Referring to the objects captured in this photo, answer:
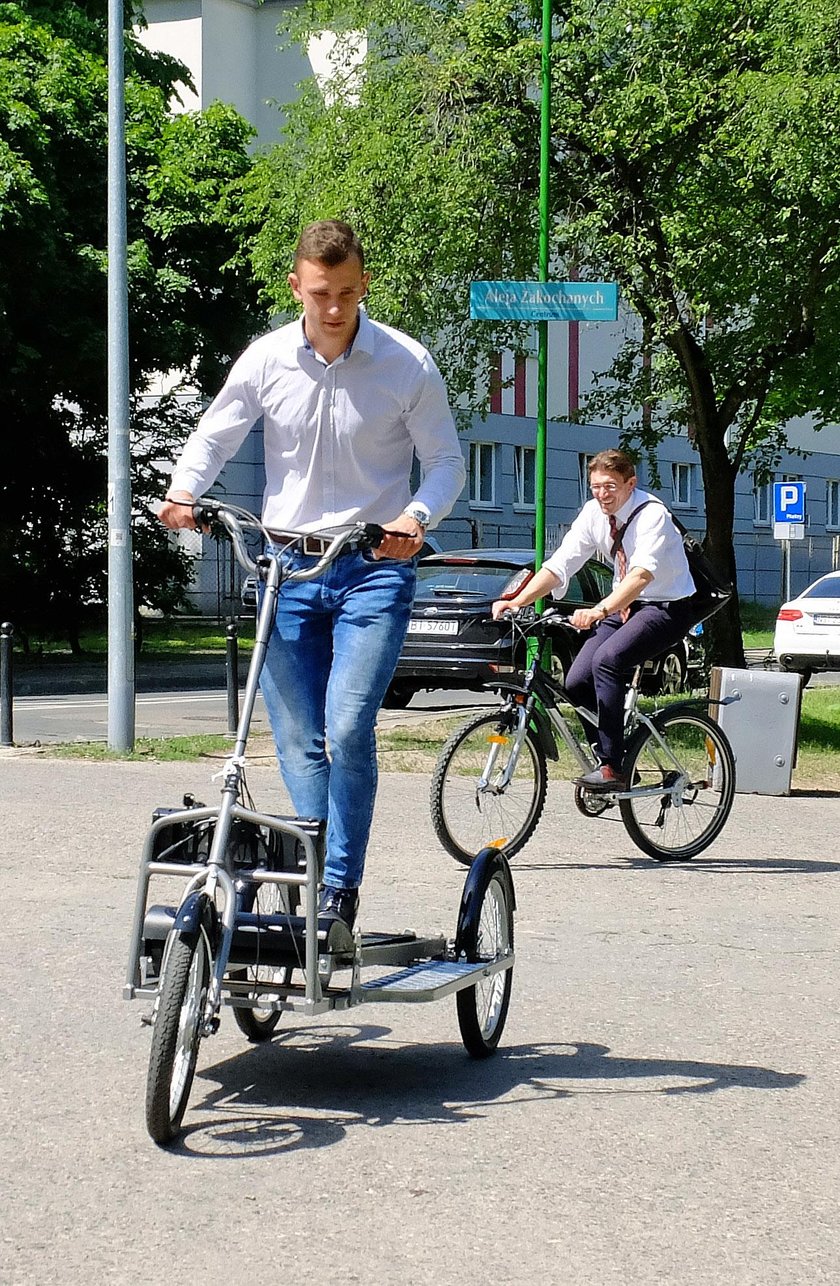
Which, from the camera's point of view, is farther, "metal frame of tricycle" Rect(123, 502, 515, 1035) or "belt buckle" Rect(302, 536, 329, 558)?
"belt buckle" Rect(302, 536, 329, 558)

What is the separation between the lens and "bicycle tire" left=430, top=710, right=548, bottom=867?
345 inches

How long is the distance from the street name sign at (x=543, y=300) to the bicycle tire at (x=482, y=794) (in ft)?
15.3

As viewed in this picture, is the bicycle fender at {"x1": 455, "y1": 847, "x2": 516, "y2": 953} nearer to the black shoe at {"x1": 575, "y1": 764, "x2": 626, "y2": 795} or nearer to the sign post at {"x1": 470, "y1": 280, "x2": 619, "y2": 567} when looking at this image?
the black shoe at {"x1": 575, "y1": 764, "x2": 626, "y2": 795}

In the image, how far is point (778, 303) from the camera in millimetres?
17859

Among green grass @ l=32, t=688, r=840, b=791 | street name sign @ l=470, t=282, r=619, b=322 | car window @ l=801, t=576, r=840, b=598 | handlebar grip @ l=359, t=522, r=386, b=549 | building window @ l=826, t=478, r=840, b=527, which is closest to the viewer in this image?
handlebar grip @ l=359, t=522, r=386, b=549

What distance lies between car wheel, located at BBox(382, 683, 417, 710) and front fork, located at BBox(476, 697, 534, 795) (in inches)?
326

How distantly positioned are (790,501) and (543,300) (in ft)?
74.0

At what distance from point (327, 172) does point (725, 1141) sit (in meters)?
14.9

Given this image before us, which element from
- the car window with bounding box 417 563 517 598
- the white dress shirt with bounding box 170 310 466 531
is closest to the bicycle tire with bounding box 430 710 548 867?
the white dress shirt with bounding box 170 310 466 531

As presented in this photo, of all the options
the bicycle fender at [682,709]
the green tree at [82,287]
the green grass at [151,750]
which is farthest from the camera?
the green tree at [82,287]

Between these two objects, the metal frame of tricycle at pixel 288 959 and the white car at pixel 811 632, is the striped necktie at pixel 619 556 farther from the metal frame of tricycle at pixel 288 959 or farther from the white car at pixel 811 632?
the white car at pixel 811 632

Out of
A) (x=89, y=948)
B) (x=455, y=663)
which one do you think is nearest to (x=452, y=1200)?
(x=89, y=948)

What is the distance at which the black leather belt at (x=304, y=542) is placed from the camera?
16.1 feet

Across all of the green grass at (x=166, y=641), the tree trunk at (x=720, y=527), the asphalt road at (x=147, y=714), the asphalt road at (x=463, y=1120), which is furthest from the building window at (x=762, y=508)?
the asphalt road at (x=463, y=1120)
